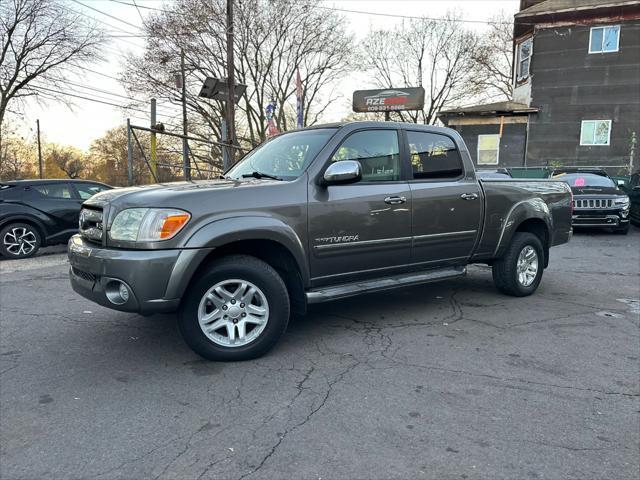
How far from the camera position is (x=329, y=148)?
4.11 metres

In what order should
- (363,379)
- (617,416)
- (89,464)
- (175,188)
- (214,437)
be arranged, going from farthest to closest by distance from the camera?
1. (175,188)
2. (363,379)
3. (617,416)
4. (214,437)
5. (89,464)

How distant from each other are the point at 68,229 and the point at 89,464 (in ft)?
26.0

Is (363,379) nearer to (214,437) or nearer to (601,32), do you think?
(214,437)

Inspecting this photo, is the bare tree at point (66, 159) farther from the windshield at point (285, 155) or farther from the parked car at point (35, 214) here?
the windshield at point (285, 155)

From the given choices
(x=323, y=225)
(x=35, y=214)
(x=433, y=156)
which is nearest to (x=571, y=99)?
(x=433, y=156)

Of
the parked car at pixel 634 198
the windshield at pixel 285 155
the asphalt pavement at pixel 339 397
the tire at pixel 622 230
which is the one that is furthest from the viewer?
the parked car at pixel 634 198

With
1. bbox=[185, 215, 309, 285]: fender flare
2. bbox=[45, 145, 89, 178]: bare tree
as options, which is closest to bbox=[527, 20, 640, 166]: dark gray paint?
bbox=[185, 215, 309, 285]: fender flare

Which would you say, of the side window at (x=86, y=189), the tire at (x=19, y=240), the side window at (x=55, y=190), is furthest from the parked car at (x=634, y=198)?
the tire at (x=19, y=240)

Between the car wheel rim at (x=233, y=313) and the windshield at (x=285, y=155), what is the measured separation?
1.05 metres

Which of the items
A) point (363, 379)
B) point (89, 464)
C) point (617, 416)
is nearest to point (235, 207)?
point (363, 379)

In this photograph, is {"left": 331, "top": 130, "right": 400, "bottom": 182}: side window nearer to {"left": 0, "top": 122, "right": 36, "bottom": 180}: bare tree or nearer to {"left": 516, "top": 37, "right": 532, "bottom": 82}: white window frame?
{"left": 516, "top": 37, "right": 532, "bottom": 82}: white window frame

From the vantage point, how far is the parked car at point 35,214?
866 centimetres

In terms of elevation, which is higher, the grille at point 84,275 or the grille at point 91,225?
the grille at point 91,225

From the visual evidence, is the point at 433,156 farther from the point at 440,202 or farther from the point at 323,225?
the point at 323,225
